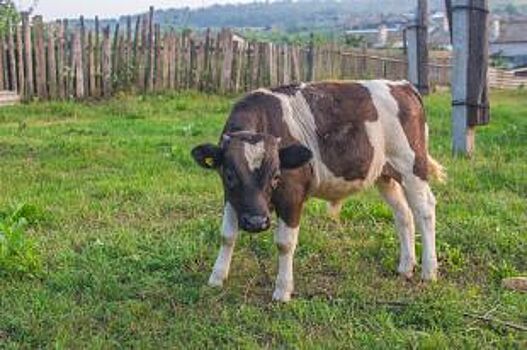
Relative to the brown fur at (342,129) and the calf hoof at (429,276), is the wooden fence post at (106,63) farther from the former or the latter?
the calf hoof at (429,276)

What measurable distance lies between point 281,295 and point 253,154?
1015 mm

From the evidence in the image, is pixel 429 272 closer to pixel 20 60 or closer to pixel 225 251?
pixel 225 251

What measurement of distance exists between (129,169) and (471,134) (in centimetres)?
421

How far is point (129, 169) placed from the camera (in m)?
9.96

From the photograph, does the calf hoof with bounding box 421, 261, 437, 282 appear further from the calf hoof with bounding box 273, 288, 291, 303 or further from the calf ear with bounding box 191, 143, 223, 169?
the calf ear with bounding box 191, 143, 223, 169

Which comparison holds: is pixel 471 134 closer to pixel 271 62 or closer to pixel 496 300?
pixel 496 300

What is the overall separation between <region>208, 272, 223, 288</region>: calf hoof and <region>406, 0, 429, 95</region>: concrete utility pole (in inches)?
337

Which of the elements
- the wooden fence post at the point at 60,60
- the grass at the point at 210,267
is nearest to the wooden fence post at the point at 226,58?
the wooden fence post at the point at 60,60

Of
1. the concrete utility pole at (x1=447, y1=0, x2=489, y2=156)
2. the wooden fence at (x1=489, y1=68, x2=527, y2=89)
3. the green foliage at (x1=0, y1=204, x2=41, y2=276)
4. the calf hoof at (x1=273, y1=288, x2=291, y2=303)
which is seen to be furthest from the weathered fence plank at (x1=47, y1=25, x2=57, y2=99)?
the wooden fence at (x1=489, y1=68, x2=527, y2=89)

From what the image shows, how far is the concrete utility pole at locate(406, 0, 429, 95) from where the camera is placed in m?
13.8

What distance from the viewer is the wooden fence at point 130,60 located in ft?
55.5

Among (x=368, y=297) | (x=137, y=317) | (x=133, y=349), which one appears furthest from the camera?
(x=368, y=297)

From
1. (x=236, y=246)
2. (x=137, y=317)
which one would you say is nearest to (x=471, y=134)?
(x=236, y=246)

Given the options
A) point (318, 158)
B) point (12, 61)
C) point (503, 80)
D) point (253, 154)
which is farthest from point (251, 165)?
point (503, 80)
